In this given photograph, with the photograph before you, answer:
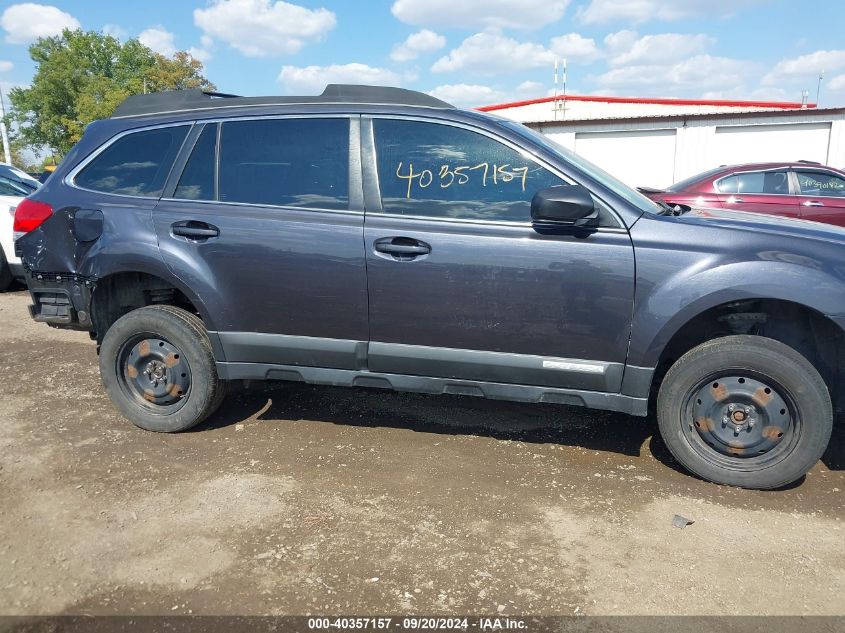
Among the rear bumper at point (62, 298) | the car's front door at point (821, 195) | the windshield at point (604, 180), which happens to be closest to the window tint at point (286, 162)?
the windshield at point (604, 180)

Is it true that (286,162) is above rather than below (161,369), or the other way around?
above

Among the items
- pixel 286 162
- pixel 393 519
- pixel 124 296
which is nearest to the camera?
pixel 393 519

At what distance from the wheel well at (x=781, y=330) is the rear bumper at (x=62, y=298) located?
3445mm

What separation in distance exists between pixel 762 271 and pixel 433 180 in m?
1.72

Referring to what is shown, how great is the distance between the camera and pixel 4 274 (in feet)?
26.8

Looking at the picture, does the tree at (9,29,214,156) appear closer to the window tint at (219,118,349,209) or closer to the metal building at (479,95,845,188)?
the metal building at (479,95,845,188)

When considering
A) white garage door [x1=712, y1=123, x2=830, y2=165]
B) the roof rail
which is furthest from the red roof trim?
the roof rail

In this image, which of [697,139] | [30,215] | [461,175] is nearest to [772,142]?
[697,139]

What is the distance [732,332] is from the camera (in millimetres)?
3312

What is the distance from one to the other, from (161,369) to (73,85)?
204 ft

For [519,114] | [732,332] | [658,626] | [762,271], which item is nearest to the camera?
[658,626]

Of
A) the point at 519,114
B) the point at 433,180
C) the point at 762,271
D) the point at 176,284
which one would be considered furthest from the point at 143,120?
the point at 519,114

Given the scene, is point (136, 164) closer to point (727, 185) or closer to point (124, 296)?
point (124, 296)

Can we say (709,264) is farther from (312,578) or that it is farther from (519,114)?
(519,114)
